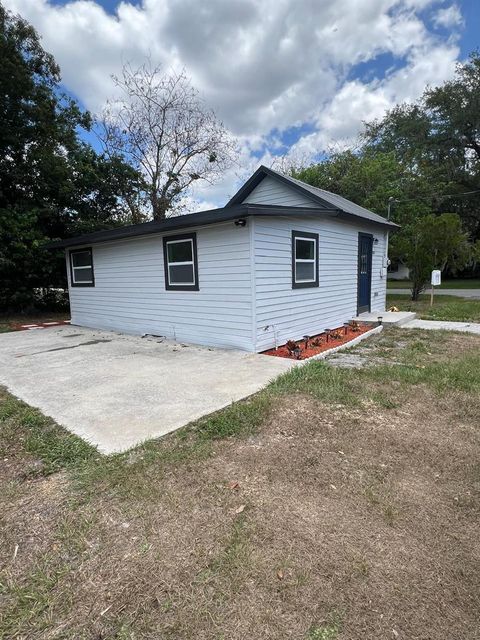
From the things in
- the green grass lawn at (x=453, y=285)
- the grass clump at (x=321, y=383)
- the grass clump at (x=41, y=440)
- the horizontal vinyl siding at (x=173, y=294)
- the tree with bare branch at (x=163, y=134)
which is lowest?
the grass clump at (x=41, y=440)

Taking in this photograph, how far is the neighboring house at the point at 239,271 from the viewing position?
5.84 m

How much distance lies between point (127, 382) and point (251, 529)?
9.76ft

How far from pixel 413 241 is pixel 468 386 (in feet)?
35.8

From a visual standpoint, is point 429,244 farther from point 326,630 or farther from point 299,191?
point 326,630

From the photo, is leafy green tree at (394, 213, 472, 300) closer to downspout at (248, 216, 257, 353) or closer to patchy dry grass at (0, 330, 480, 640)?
downspout at (248, 216, 257, 353)

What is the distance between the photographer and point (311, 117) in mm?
16281

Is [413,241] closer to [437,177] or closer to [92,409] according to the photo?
[437,177]

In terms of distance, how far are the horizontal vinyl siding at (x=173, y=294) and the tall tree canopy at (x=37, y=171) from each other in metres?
2.79

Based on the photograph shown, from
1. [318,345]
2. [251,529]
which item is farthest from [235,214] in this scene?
[251,529]

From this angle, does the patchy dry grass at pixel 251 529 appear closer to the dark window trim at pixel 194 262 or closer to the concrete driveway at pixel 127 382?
the concrete driveway at pixel 127 382

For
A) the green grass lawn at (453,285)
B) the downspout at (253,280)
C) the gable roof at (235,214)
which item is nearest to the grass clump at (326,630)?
the downspout at (253,280)

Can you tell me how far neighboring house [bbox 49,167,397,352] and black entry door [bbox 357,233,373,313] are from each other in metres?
0.03

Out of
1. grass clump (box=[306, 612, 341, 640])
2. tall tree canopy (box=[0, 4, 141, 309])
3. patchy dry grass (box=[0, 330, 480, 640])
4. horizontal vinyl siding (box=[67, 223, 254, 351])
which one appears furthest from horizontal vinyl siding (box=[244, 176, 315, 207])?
grass clump (box=[306, 612, 341, 640])

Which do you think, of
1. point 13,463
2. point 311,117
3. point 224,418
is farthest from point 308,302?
point 311,117
